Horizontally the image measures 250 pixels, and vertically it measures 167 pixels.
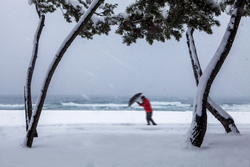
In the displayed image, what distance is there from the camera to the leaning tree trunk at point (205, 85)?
13.2 ft

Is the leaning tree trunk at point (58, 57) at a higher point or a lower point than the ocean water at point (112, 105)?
higher

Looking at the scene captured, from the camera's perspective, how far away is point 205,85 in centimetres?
410

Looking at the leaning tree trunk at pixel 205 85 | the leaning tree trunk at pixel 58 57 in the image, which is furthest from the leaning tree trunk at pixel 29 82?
the leaning tree trunk at pixel 205 85

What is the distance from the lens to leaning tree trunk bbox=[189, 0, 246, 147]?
13.2 ft

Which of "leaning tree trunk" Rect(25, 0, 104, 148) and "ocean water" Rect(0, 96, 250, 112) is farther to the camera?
"ocean water" Rect(0, 96, 250, 112)

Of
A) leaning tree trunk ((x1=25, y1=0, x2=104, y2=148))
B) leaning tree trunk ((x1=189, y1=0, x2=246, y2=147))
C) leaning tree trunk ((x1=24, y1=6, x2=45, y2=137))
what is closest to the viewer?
leaning tree trunk ((x1=189, y1=0, x2=246, y2=147))

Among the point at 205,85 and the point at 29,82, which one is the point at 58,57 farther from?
the point at 205,85

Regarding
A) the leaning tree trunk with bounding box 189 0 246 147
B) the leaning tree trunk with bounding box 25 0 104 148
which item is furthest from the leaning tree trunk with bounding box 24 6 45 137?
the leaning tree trunk with bounding box 189 0 246 147

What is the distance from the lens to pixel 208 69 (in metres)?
4.14

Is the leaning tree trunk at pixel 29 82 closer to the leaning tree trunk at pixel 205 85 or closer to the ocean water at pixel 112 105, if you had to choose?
the leaning tree trunk at pixel 205 85

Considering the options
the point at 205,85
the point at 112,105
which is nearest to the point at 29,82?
the point at 205,85

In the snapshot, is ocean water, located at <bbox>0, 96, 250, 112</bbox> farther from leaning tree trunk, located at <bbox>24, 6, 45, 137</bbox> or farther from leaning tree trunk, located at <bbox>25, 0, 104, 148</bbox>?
leaning tree trunk, located at <bbox>25, 0, 104, 148</bbox>

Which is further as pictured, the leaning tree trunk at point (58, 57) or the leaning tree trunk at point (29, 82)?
the leaning tree trunk at point (29, 82)

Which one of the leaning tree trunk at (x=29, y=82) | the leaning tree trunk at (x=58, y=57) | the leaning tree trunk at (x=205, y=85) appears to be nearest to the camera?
the leaning tree trunk at (x=205, y=85)
